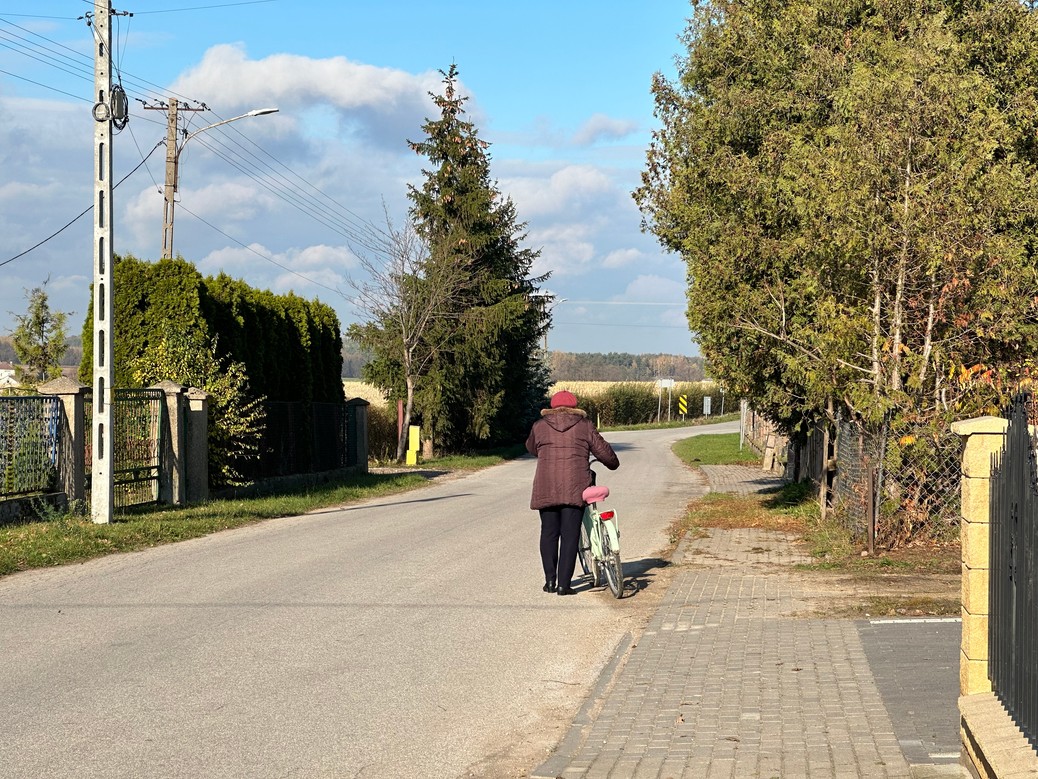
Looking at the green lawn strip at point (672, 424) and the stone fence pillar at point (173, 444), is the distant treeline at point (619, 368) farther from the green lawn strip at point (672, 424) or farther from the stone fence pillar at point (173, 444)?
the stone fence pillar at point (173, 444)

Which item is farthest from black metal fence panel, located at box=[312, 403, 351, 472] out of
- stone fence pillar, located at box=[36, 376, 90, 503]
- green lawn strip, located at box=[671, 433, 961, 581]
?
stone fence pillar, located at box=[36, 376, 90, 503]

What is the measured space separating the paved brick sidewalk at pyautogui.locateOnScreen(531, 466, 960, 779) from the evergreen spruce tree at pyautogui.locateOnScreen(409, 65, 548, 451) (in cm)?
3131

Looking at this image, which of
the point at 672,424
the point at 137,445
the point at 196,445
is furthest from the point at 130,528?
the point at 672,424

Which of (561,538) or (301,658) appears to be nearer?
(301,658)

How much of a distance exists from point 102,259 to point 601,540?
943 cm

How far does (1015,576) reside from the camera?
4.83m

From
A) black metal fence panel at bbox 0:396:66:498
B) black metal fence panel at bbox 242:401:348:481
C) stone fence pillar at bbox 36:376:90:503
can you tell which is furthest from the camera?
black metal fence panel at bbox 242:401:348:481

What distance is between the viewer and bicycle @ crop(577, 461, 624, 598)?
10.9 metres

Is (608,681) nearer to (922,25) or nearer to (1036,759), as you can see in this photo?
(1036,759)

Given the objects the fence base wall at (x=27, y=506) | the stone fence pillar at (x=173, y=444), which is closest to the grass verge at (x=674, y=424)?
the stone fence pillar at (x=173, y=444)

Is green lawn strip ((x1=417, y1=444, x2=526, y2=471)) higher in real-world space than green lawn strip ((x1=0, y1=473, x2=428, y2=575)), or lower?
lower

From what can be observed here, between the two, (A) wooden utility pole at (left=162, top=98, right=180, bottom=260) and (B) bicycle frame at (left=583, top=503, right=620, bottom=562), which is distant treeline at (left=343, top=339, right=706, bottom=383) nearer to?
(A) wooden utility pole at (left=162, top=98, right=180, bottom=260)

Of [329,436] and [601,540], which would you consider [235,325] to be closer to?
[329,436]

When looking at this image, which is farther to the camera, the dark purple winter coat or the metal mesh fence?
the metal mesh fence
